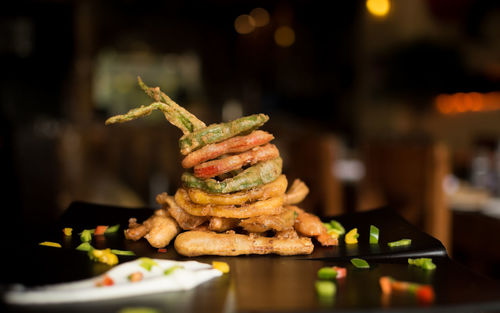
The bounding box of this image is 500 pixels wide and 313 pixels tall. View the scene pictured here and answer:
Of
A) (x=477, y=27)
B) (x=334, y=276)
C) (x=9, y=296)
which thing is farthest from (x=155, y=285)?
(x=477, y=27)

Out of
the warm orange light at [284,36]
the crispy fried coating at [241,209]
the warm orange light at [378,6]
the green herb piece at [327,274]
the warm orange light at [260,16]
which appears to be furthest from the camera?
the warm orange light at [284,36]

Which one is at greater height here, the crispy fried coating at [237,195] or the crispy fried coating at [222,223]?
the crispy fried coating at [237,195]

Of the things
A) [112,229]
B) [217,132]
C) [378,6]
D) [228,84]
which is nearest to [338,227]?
[217,132]

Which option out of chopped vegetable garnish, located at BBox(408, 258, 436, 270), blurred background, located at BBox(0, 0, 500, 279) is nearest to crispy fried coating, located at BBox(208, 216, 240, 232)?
chopped vegetable garnish, located at BBox(408, 258, 436, 270)

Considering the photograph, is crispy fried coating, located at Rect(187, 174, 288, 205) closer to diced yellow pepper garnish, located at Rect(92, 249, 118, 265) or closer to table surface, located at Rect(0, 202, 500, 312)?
table surface, located at Rect(0, 202, 500, 312)

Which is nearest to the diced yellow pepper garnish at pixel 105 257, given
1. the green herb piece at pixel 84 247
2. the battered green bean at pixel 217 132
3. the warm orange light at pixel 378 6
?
the green herb piece at pixel 84 247

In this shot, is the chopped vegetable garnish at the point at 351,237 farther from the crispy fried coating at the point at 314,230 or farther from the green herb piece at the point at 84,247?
the green herb piece at the point at 84,247
